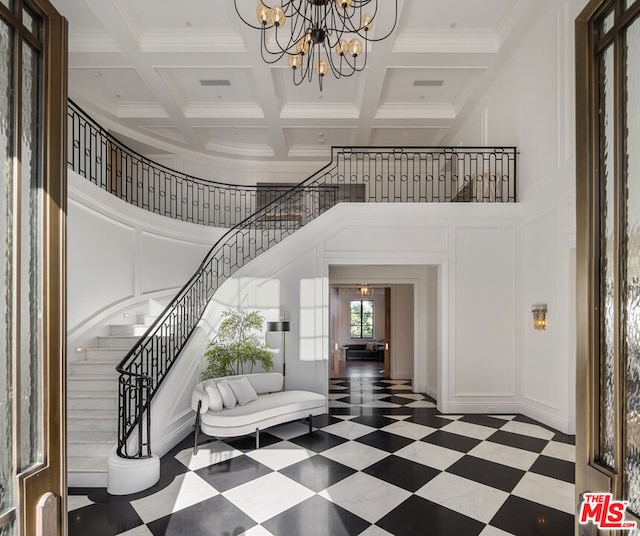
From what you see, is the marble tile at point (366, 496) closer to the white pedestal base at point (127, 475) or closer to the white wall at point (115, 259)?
the white pedestal base at point (127, 475)

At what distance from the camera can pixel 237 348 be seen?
6.06 metres

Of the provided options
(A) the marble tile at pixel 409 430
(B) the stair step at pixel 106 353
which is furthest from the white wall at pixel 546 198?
(B) the stair step at pixel 106 353

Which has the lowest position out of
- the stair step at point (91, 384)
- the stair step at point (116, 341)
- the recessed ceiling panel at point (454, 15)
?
the stair step at point (91, 384)

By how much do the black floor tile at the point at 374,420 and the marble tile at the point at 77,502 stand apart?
3537 millimetres

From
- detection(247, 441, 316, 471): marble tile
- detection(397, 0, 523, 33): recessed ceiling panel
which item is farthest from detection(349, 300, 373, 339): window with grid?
detection(247, 441, 316, 471): marble tile

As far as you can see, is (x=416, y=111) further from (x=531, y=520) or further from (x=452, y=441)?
(x=531, y=520)

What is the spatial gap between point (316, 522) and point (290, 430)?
2.46m

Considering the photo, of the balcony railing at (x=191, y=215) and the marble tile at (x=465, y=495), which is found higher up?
the balcony railing at (x=191, y=215)

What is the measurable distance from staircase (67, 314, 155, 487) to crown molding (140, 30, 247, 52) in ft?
14.8

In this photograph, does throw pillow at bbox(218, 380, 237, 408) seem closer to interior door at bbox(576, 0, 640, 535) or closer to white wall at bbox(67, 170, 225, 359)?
white wall at bbox(67, 170, 225, 359)

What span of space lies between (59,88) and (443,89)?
7.85 meters

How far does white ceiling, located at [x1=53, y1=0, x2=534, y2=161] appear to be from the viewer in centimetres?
603

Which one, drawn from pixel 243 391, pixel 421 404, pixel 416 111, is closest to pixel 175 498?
pixel 243 391

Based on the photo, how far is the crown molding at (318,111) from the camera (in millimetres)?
8742
